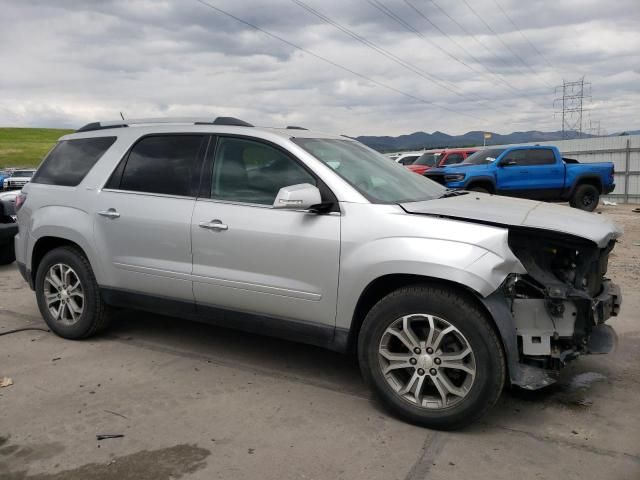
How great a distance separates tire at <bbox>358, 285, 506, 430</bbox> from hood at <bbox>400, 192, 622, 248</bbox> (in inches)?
19.4

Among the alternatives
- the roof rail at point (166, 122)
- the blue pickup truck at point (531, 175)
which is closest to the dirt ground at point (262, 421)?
the roof rail at point (166, 122)

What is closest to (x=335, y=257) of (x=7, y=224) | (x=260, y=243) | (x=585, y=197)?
(x=260, y=243)

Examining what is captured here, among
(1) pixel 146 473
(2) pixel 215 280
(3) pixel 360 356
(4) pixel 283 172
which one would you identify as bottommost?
(1) pixel 146 473

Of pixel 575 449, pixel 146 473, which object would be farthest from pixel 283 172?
pixel 575 449

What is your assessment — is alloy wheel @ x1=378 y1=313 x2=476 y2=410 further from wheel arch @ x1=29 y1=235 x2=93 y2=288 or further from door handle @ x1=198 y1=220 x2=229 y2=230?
wheel arch @ x1=29 y1=235 x2=93 y2=288

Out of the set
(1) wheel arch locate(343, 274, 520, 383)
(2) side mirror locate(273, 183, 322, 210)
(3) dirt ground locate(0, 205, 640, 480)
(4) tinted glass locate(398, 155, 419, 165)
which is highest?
(4) tinted glass locate(398, 155, 419, 165)

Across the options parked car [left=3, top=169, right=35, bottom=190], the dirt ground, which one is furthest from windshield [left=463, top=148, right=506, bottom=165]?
parked car [left=3, top=169, right=35, bottom=190]

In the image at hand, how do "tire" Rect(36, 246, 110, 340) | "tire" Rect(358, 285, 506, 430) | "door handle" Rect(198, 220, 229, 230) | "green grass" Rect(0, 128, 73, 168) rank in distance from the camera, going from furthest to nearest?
"green grass" Rect(0, 128, 73, 168)
"tire" Rect(36, 246, 110, 340)
"door handle" Rect(198, 220, 229, 230)
"tire" Rect(358, 285, 506, 430)

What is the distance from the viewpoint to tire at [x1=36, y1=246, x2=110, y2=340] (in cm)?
484

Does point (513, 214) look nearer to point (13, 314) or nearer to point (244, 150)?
point (244, 150)

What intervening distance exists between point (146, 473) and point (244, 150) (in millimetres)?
2212

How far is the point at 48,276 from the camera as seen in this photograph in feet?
16.6

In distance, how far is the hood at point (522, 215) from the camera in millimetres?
3400

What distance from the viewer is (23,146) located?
75000 mm
